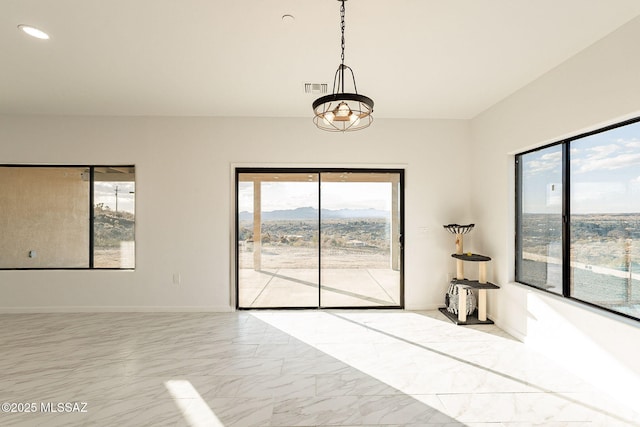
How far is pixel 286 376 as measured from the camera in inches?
104

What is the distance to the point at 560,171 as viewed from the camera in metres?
3.00

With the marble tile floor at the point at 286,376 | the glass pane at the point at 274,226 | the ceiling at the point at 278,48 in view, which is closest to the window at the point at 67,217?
the marble tile floor at the point at 286,376

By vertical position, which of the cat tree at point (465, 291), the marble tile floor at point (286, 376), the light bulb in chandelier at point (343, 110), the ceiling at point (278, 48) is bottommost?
the marble tile floor at point (286, 376)

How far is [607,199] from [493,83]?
5.04ft

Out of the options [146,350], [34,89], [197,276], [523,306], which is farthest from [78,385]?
[523,306]

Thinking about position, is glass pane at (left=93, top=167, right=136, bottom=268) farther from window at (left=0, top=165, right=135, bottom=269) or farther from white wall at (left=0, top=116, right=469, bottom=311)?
white wall at (left=0, top=116, right=469, bottom=311)

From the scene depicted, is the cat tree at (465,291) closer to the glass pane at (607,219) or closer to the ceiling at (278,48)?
the glass pane at (607,219)

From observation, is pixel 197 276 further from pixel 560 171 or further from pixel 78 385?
pixel 560 171

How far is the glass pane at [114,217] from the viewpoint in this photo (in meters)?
4.35

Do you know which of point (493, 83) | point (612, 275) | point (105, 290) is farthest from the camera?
point (105, 290)

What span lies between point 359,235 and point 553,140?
2.44 metres

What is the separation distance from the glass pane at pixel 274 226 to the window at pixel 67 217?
5.16ft

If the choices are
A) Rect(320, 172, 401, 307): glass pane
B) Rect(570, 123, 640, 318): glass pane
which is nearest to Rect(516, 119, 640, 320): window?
Rect(570, 123, 640, 318): glass pane

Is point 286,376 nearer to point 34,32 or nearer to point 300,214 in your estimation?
point 300,214
